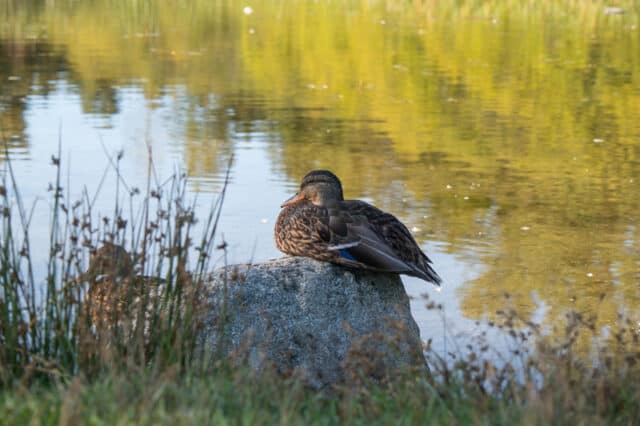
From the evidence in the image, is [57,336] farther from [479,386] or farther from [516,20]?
[516,20]

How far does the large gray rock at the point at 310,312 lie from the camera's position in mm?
5090

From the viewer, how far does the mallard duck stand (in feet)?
17.6

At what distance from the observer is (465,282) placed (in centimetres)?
715

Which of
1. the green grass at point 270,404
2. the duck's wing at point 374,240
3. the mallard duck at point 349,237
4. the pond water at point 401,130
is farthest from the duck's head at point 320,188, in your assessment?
the green grass at point 270,404

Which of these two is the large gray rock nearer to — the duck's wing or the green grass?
the duck's wing

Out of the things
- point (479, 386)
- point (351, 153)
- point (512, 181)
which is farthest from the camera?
point (351, 153)

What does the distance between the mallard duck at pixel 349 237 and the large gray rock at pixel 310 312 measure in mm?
114

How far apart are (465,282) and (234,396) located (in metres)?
3.73

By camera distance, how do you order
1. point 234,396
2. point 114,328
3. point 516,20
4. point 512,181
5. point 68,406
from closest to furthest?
point 68,406
point 234,396
point 114,328
point 512,181
point 516,20

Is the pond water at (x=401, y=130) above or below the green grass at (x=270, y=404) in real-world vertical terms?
below

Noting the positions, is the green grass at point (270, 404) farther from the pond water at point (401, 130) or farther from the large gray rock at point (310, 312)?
the large gray rock at point (310, 312)

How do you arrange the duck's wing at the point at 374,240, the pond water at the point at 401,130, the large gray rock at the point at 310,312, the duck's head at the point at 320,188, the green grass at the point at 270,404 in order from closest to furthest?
the green grass at the point at 270,404 < the large gray rock at the point at 310,312 < the duck's wing at the point at 374,240 < the duck's head at the point at 320,188 < the pond water at the point at 401,130

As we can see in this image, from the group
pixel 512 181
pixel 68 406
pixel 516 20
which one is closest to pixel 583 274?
pixel 512 181

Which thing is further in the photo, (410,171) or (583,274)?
(410,171)
